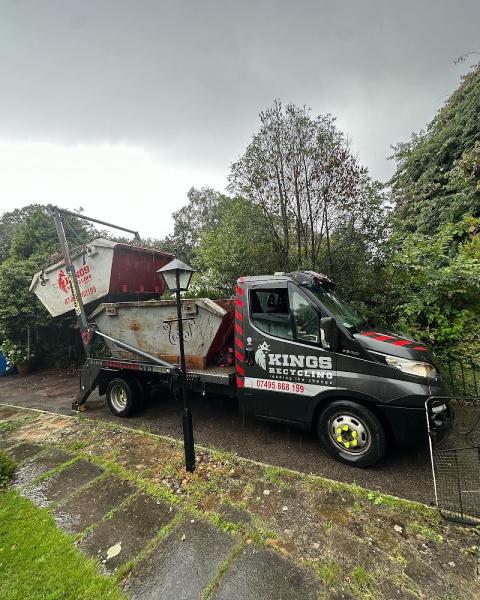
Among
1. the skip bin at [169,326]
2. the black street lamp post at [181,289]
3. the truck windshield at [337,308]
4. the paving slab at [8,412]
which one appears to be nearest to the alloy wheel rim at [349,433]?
the truck windshield at [337,308]

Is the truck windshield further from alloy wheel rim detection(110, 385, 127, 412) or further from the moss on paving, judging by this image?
alloy wheel rim detection(110, 385, 127, 412)

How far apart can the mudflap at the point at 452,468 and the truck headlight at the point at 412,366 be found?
27cm

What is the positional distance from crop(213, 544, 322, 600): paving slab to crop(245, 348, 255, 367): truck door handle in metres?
1.93

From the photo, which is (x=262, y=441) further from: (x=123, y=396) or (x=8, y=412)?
(x=8, y=412)

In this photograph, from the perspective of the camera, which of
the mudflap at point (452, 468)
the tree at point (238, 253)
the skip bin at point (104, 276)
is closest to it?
the mudflap at point (452, 468)

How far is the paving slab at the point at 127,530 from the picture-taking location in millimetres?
2248

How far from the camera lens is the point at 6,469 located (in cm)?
352

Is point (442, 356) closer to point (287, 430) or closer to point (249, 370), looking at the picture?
point (287, 430)

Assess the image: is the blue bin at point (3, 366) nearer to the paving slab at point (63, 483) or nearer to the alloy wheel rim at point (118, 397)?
the alloy wheel rim at point (118, 397)

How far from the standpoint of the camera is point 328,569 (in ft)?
6.62

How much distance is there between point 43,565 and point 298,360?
3.00 metres

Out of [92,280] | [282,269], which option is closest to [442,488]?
[282,269]

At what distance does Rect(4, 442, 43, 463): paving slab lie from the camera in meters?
3.96

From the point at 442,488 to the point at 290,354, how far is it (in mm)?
2048
